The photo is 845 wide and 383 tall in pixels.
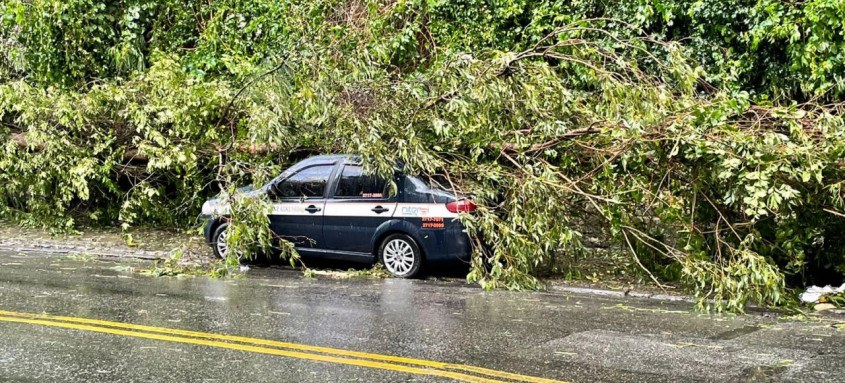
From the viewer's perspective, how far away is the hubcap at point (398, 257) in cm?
1077

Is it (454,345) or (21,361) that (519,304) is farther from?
(21,361)

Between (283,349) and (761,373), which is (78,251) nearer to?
(283,349)

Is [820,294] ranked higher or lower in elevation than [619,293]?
higher

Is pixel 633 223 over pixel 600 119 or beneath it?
beneath

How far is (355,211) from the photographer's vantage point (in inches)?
433

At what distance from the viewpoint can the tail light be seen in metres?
10.3

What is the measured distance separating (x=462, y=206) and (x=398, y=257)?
46.8 inches

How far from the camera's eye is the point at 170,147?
534 inches

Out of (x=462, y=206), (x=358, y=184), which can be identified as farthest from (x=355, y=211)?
(x=462, y=206)

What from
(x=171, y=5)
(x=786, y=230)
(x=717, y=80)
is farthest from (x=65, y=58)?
(x=786, y=230)

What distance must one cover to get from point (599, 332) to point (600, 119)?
3788 mm

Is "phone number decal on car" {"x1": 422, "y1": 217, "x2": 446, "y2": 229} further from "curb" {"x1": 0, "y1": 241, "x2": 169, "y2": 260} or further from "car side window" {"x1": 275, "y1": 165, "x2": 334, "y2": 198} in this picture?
"curb" {"x1": 0, "y1": 241, "x2": 169, "y2": 260}

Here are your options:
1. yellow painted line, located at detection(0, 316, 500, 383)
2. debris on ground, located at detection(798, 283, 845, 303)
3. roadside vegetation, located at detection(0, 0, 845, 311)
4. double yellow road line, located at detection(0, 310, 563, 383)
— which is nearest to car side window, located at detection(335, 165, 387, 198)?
roadside vegetation, located at detection(0, 0, 845, 311)

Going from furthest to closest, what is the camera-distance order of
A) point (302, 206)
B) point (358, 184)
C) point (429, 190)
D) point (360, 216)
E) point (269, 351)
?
point (302, 206), point (358, 184), point (360, 216), point (429, 190), point (269, 351)
